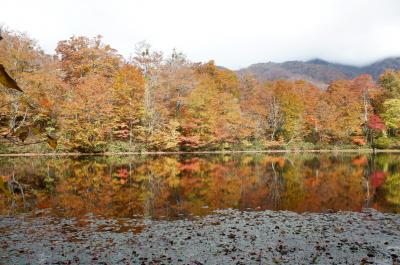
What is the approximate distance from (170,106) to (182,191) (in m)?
38.0

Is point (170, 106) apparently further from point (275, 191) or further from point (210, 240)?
point (210, 240)

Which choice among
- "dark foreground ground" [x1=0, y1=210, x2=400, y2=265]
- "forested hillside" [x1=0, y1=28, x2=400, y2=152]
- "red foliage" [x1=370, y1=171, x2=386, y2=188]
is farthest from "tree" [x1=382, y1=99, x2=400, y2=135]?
"dark foreground ground" [x1=0, y1=210, x2=400, y2=265]

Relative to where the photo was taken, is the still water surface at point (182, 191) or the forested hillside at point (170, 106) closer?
the still water surface at point (182, 191)

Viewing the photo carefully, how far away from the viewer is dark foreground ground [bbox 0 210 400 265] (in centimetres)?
941

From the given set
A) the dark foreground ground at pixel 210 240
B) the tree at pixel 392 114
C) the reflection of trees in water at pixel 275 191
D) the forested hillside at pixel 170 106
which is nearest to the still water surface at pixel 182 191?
the reflection of trees in water at pixel 275 191

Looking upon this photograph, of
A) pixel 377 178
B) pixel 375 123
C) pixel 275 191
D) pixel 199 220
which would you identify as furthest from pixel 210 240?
pixel 375 123

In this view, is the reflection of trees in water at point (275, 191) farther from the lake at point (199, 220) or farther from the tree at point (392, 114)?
the tree at point (392, 114)

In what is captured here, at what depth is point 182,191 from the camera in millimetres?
20578

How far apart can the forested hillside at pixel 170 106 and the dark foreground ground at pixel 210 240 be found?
31.2 metres

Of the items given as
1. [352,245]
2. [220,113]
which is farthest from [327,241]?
[220,113]

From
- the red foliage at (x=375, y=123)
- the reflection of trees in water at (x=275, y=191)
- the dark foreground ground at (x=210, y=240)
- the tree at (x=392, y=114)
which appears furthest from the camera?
the tree at (x=392, y=114)

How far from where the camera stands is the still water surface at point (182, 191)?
52.3ft

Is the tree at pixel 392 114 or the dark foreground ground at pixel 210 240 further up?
the tree at pixel 392 114

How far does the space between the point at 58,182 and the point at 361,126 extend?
2217 inches
